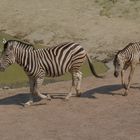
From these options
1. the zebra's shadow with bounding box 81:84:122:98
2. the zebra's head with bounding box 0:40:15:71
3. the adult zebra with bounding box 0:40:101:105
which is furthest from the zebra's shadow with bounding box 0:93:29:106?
the zebra's shadow with bounding box 81:84:122:98

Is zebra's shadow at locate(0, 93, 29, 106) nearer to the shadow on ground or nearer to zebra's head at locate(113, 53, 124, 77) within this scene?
the shadow on ground

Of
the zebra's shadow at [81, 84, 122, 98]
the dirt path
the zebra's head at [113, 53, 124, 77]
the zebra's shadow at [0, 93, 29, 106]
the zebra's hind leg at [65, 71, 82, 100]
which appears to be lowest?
the zebra's shadow at [0, 93, 29, 106]

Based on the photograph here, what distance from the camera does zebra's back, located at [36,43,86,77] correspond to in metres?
17.6

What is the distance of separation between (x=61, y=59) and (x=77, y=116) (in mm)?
2632

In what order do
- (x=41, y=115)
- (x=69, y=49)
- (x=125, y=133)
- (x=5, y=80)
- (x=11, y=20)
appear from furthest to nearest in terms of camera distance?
(x=11, y=20), (x=5, y=80), (x=69, y=49), (x=41, y=115), (x=125, y=133)

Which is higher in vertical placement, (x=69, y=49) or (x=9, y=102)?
(x=69, y=49)

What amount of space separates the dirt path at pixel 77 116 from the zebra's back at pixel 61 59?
1112 millimetres

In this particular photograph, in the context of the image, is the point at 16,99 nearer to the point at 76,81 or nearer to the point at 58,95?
the point at 58,95

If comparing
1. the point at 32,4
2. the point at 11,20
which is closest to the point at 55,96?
the point at 11,20

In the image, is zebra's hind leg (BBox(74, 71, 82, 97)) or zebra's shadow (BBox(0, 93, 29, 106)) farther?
zebra's shadow (BBox(0, 93, 29, 106))

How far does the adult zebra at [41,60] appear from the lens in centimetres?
1720

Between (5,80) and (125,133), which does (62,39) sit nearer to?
(5,80)

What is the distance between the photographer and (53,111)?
16.5 metres

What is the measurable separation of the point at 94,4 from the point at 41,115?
25.9m
